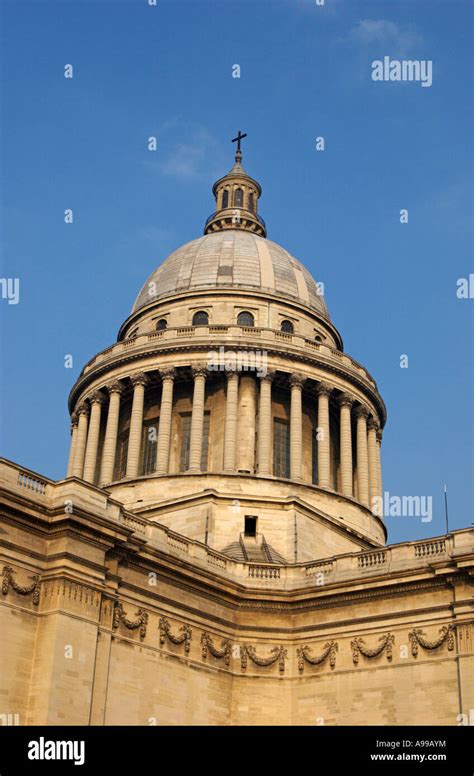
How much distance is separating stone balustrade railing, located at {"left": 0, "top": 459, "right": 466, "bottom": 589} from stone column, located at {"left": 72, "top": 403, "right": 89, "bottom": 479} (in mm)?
16076

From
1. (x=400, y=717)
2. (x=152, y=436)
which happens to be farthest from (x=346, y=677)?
(x=152, y=436)

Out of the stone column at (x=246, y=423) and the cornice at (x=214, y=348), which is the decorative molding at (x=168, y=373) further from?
the stone column at (x=246, y=423)

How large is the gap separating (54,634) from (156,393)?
25.4 meters

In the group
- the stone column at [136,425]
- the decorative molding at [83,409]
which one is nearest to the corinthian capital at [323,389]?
the stone column at [136,425]

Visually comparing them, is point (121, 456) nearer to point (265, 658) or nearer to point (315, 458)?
point (315, 458)

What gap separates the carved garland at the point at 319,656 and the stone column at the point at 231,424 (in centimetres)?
1193

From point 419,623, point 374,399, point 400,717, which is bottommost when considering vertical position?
point 400,717

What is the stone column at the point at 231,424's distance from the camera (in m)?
51.3

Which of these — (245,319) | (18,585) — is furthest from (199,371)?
(18,585)

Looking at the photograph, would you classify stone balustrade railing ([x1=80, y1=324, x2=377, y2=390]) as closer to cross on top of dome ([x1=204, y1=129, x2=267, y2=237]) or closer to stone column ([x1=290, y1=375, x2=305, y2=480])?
stone column ([x1=290, y1=375, x2=305, y2=480])

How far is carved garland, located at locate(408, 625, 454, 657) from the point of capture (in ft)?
122

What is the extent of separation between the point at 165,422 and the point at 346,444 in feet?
33.0
